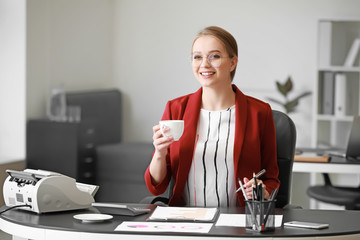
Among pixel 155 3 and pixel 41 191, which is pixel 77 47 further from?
pixel 41 191

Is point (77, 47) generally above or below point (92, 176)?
above

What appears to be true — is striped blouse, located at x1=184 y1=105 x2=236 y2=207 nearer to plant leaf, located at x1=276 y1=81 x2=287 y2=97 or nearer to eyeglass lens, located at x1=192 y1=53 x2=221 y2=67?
eyeglass lens, located at x1=192 y1=53 x2=221 y2=67

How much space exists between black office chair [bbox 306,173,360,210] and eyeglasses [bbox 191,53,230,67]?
206 cm

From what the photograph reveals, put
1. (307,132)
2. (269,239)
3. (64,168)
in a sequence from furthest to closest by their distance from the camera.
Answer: (307,132) < (64,168) < (269,239)

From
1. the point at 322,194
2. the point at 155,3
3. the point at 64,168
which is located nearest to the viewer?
the point at 322,194

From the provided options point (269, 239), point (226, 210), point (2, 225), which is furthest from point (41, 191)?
point (269, 239)

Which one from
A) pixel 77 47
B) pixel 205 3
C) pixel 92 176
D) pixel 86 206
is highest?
pixel 205 3

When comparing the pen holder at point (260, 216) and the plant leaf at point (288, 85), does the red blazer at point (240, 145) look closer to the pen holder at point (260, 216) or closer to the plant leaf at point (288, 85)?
the pen holder at point (260, 216)

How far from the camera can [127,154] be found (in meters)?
5.54

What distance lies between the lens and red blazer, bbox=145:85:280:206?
2.48m

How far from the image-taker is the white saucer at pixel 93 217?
2000 mm

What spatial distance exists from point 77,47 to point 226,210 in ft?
13.3

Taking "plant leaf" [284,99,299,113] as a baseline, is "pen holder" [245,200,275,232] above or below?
below

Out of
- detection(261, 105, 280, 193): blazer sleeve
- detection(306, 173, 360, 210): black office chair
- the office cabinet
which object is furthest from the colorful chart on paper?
the office cabinet
